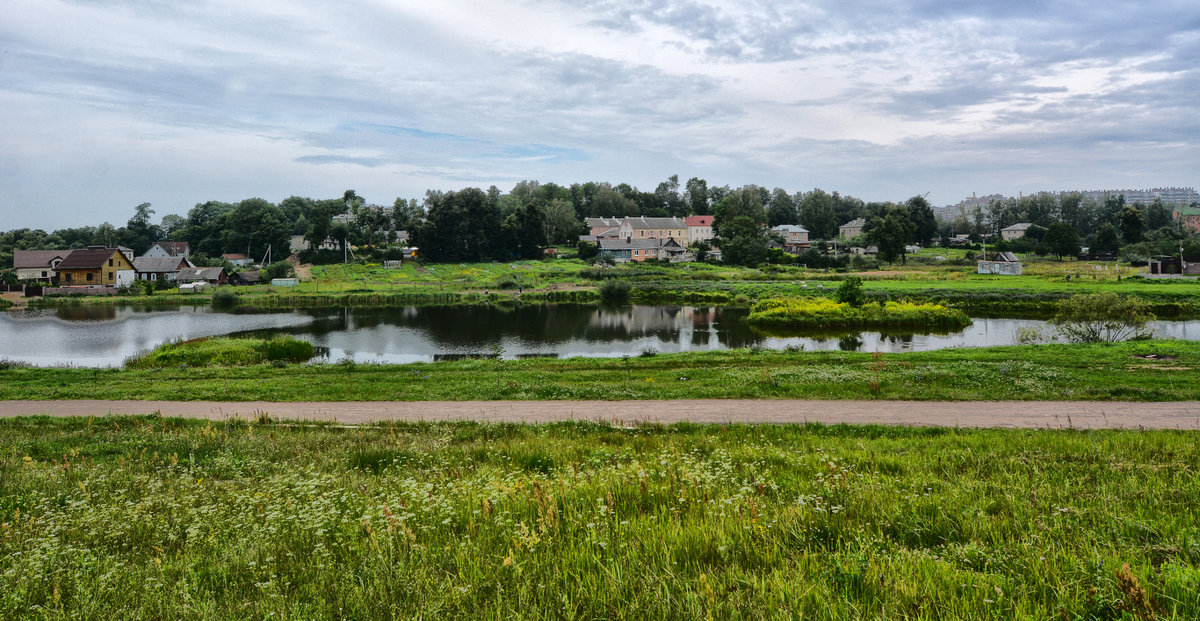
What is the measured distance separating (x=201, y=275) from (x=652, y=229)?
73.6 meters

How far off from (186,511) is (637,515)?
4.58m

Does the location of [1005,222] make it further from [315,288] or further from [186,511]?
[186,511]

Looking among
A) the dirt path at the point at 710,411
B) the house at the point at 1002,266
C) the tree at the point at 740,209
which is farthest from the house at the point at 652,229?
the dirt path at the point at 710,411

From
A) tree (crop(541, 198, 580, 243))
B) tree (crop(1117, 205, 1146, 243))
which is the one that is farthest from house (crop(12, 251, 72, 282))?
tree (crop(1117, 205, 1146, 243))

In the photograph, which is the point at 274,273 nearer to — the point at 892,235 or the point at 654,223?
the point at 654,223

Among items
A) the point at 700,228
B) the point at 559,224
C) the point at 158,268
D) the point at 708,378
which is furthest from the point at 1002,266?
the point at 158,268

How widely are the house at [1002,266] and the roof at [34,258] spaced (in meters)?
111

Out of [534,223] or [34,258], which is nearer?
[34,258]

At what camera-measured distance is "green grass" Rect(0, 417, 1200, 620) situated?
153 inches

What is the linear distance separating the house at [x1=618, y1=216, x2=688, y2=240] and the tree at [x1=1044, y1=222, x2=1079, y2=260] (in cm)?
5976

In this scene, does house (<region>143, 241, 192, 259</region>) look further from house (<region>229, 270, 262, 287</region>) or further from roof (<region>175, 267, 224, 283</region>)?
house (<region>229, 270, 262, 287</region>)

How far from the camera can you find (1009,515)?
5.33m

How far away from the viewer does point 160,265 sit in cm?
8012

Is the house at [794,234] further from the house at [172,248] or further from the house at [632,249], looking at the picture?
the house at [172,248]
